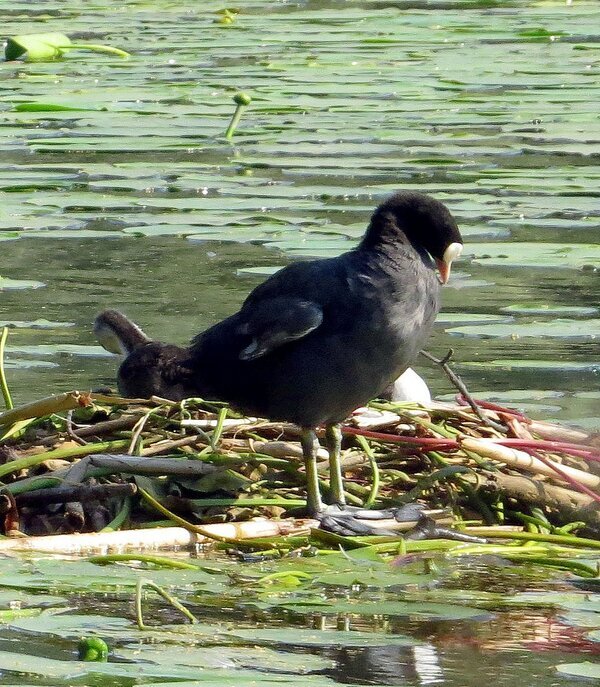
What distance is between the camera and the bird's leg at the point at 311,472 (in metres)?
5.16

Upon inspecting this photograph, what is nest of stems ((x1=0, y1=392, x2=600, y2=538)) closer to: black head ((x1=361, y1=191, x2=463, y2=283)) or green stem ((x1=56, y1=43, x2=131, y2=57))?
black head ((x1=361, y1=191, x2=463, y2=283))

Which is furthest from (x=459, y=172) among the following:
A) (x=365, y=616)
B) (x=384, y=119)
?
(x=365, y=616)

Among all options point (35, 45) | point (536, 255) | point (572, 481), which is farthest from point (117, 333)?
point (35, 45)

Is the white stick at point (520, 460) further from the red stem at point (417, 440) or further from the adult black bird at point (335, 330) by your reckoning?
the adult black bird at point (335, 330)

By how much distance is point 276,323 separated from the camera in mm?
5203

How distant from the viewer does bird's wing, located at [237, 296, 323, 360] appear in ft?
16.9

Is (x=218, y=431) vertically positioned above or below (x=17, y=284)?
below

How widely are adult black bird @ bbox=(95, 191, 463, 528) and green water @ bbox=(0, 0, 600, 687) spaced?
2.40 ft

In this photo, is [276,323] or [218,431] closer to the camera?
[276,323]

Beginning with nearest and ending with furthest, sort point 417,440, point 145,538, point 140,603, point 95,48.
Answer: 1. point 140,603
2. point 145,538
3. point 417,440
4. point 95,48

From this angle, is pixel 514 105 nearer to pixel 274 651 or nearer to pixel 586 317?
pixel 586 317

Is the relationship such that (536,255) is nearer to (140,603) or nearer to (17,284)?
(17,284)

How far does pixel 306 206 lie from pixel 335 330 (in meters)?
4.97

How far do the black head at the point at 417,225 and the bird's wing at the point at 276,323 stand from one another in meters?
0.32
